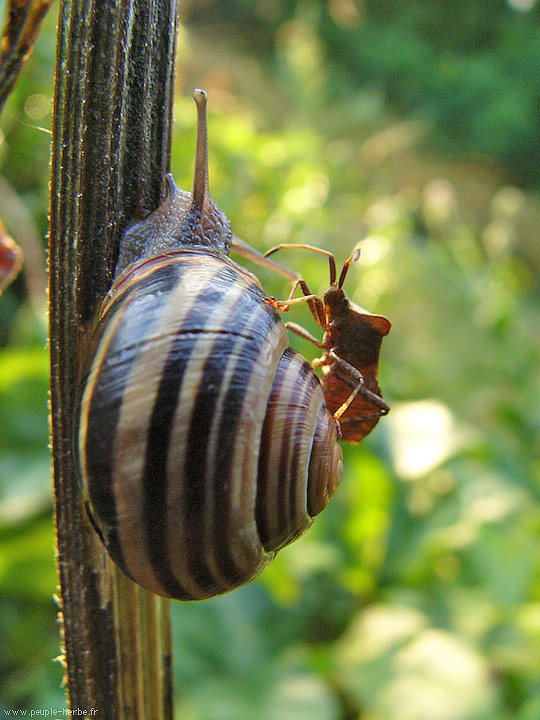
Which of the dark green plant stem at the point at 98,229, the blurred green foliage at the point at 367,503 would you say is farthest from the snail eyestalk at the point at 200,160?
the blurred green foliage at the point at 367,503

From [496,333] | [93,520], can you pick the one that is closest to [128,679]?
[93,520]

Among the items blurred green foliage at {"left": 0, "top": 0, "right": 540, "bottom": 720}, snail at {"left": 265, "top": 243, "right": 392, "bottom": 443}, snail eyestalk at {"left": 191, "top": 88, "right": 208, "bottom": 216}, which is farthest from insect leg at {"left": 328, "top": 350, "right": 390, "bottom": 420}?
blurred green foliage at {"left": 0, "top": 0, "right": 540, "bottom": 720}

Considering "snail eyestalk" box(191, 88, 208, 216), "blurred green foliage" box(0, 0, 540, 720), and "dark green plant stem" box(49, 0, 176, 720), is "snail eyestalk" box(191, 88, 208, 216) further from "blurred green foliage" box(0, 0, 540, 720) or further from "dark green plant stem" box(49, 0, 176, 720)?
"blurred green foliage" box(0, 0, 540, 720)

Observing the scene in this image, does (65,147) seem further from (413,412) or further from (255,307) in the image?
(413,412)

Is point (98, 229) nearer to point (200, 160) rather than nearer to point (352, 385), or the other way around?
point (200, 160)

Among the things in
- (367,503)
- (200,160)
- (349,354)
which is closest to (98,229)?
(200,160)

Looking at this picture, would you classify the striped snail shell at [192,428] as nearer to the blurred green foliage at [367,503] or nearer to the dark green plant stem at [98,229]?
the dark green plant stem at [98,229]

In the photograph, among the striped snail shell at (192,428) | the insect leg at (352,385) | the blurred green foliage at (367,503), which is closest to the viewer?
the striped snail shell at (192,428)
